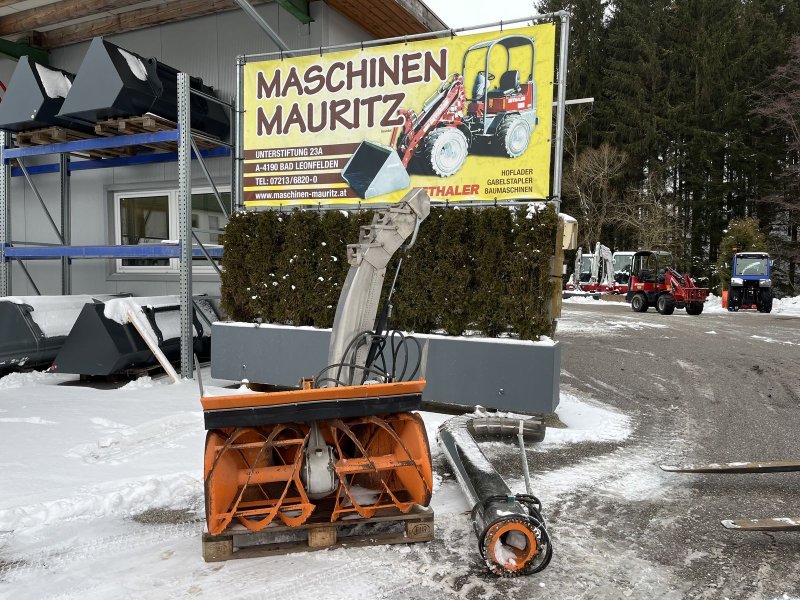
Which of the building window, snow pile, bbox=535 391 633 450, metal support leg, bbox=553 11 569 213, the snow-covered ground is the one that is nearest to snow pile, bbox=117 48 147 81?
the building window

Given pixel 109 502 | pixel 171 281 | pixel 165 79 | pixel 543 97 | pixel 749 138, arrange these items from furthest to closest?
pixel 749 138
pixel 171 281
pixel 165 79
pixel 543 97
pixel 109 502

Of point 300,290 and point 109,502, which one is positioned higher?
point 300,290

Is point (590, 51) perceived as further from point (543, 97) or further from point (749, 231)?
point (543, 97)

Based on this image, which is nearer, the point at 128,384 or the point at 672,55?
the point at 128,384

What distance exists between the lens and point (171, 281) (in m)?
8.87

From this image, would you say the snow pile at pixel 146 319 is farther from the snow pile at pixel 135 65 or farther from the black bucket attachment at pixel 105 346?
the snow pile at pixel 135 65

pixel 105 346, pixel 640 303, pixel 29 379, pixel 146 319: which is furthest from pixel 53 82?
pixel 640 303

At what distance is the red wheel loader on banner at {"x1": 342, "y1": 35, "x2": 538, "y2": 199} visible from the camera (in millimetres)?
5742

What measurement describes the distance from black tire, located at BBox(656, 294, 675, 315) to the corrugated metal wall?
50.8 ft

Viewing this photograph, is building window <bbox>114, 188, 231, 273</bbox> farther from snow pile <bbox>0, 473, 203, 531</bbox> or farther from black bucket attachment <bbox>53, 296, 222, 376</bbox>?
snow pile <bbox>0, 473, 203, 531</bbox>

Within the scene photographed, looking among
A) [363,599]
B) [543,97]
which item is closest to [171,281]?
[543,97]

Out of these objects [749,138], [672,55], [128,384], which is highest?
[672,55]

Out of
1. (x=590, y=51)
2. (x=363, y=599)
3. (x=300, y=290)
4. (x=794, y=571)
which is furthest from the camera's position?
(x=590, y=51)

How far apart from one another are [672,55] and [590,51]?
5.49 m
